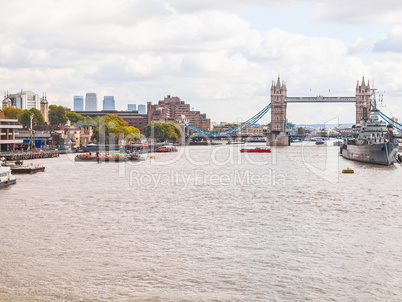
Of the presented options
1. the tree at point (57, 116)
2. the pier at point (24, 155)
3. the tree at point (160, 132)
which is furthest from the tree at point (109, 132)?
the pier at point (24, 155)

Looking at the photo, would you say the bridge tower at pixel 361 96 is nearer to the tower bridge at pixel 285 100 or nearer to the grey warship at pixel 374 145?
the tower bridge at pixel 285 100

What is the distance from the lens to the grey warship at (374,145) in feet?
194

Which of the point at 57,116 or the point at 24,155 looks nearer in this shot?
the point at 24,155

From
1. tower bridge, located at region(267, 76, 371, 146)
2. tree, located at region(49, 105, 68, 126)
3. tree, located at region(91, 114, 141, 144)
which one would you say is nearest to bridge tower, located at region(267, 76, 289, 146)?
tower bridge, located at region(267, 76, 371, 146)

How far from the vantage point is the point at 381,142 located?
210 ft

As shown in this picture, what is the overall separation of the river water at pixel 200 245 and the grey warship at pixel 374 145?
2604 cm

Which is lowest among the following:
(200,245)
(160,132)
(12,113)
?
(200,245)

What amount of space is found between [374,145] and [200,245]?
45.8m

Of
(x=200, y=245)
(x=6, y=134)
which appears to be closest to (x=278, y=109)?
(x=6, y=134)

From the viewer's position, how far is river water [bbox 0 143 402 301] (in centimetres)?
1484

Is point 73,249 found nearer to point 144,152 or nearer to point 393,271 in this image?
point 393,271

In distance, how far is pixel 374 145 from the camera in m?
60.7

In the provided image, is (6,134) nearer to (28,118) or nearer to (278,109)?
(28,118)

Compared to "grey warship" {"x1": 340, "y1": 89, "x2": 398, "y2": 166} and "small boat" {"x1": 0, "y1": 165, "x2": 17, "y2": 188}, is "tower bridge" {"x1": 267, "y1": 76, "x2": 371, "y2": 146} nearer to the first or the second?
"grey warship" {"x1": 340, "y1": 89, "x2": 398, "y2": 166}
